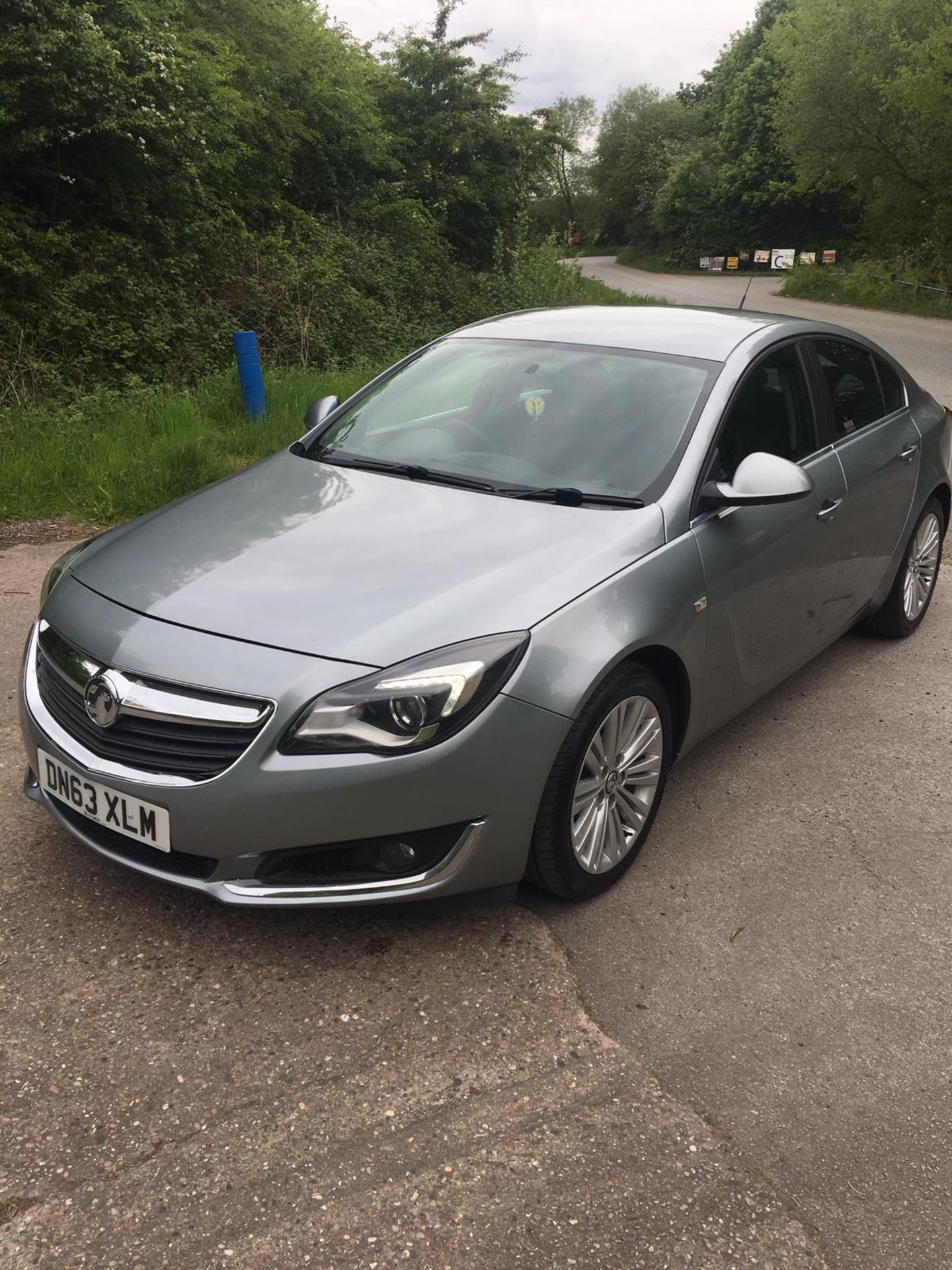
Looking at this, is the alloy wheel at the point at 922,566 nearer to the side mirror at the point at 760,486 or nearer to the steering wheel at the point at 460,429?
the side mirror at the point at 760,486

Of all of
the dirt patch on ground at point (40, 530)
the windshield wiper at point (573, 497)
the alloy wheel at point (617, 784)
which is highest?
the windshield wiper at point (573, 497)

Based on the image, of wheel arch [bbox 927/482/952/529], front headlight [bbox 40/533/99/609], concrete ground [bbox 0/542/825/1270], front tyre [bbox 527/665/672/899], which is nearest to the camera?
concrete ground [bbox 0/542/825/1270]

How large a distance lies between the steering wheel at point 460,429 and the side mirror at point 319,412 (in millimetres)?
596

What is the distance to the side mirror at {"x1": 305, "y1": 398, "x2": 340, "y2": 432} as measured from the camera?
416 cm

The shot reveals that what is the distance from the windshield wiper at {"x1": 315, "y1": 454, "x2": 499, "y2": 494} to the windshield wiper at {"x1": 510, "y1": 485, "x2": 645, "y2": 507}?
12 cm

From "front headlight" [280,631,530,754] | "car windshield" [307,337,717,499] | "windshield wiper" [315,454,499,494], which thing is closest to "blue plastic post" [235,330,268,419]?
"car windshield" [307,337,717,499]

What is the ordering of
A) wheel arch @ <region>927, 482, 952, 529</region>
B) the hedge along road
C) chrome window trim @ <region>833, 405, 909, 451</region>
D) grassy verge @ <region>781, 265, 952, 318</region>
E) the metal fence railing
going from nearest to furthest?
chrome window trim @ <region>833, 405, 909, 451</region> < wheel arch @ <region>927, 482, 952, 529</region> < the hedge along road < grassy verge @ <region>781, 265, 952, 318</region> < the metal fence railing

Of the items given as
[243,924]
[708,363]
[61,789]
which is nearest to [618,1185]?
[243,924]

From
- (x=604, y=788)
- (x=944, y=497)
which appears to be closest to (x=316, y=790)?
(x=604, y=788)

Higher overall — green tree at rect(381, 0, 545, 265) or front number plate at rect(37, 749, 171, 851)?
green tree at rect(381, 0, 545, 265)

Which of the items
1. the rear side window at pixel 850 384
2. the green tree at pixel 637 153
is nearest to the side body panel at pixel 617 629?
the rear side window at pixel 850 384

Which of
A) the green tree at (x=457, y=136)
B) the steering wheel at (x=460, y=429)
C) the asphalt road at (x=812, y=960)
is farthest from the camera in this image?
the green tree at (x=457, y=136)

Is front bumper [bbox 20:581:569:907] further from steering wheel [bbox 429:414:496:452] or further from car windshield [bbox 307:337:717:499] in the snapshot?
steering wheel [bbox 429:414:496:452]

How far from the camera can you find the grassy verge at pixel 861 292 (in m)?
24.7
